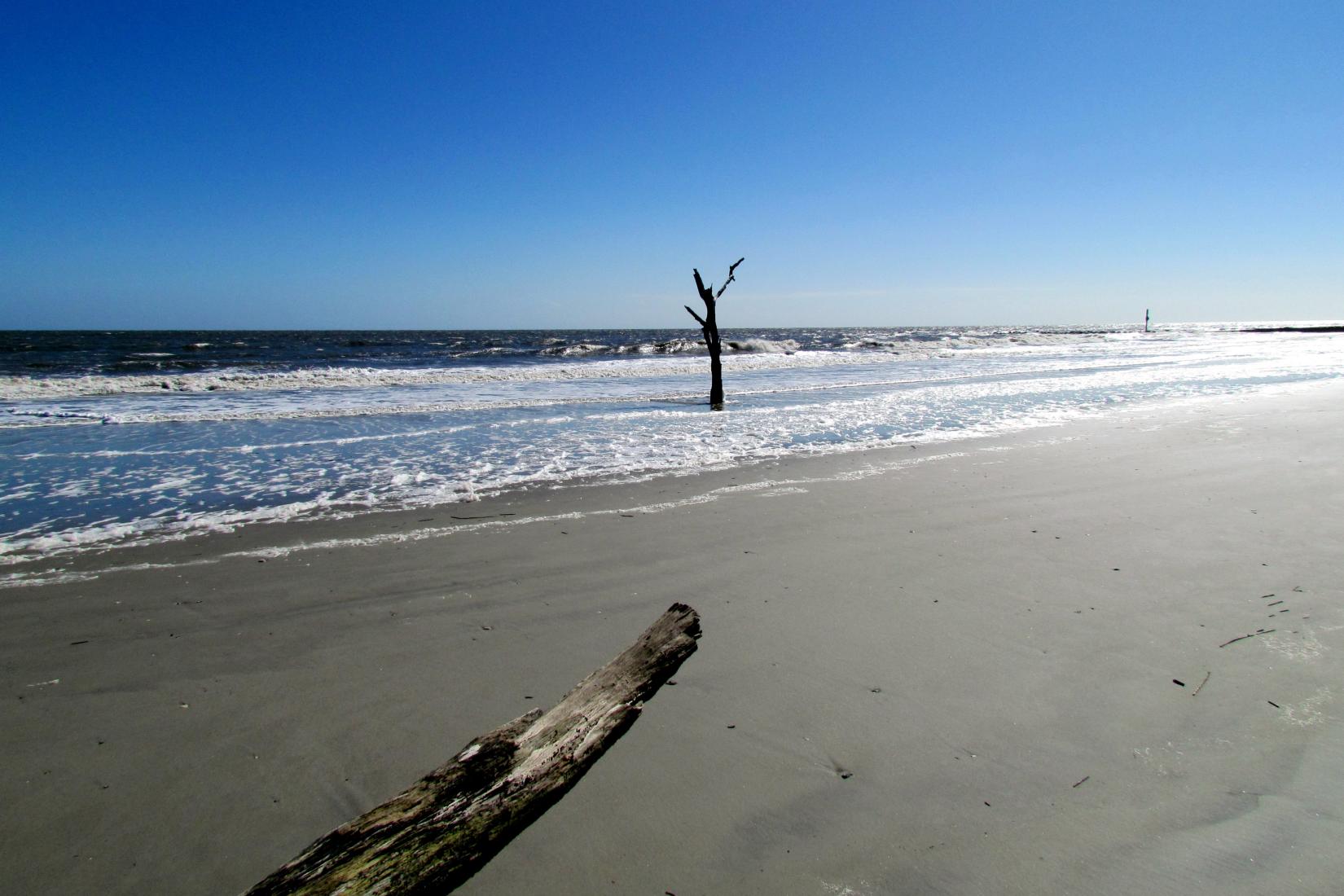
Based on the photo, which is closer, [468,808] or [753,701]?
[468,808]

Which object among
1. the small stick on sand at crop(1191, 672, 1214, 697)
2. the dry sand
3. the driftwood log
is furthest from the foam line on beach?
the small stick on sand at crop(1191, 672, 1214, 697)

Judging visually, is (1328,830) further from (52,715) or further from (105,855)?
(52,715)

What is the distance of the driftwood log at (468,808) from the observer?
1.57m

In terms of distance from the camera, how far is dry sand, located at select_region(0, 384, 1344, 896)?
220 cm

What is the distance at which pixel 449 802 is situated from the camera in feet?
5.85

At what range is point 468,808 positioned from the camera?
1790 millimetres

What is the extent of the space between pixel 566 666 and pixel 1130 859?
2292 millimetres

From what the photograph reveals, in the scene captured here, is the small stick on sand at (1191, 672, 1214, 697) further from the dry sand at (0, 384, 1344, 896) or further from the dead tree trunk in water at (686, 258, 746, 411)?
the dead tree trunk in water at (686, 258, 746, 411)

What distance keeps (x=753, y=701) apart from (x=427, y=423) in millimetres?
11376

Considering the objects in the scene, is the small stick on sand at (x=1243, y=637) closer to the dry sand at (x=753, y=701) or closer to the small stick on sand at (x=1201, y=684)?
the dry sand at (x=753, y=701)

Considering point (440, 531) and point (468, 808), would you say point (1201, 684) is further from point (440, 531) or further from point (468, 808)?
point (440, 531)

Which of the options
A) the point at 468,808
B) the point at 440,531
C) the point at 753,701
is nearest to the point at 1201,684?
the point at 753,701

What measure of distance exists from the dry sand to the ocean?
178 centimetres

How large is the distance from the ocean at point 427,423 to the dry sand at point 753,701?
1776mm
